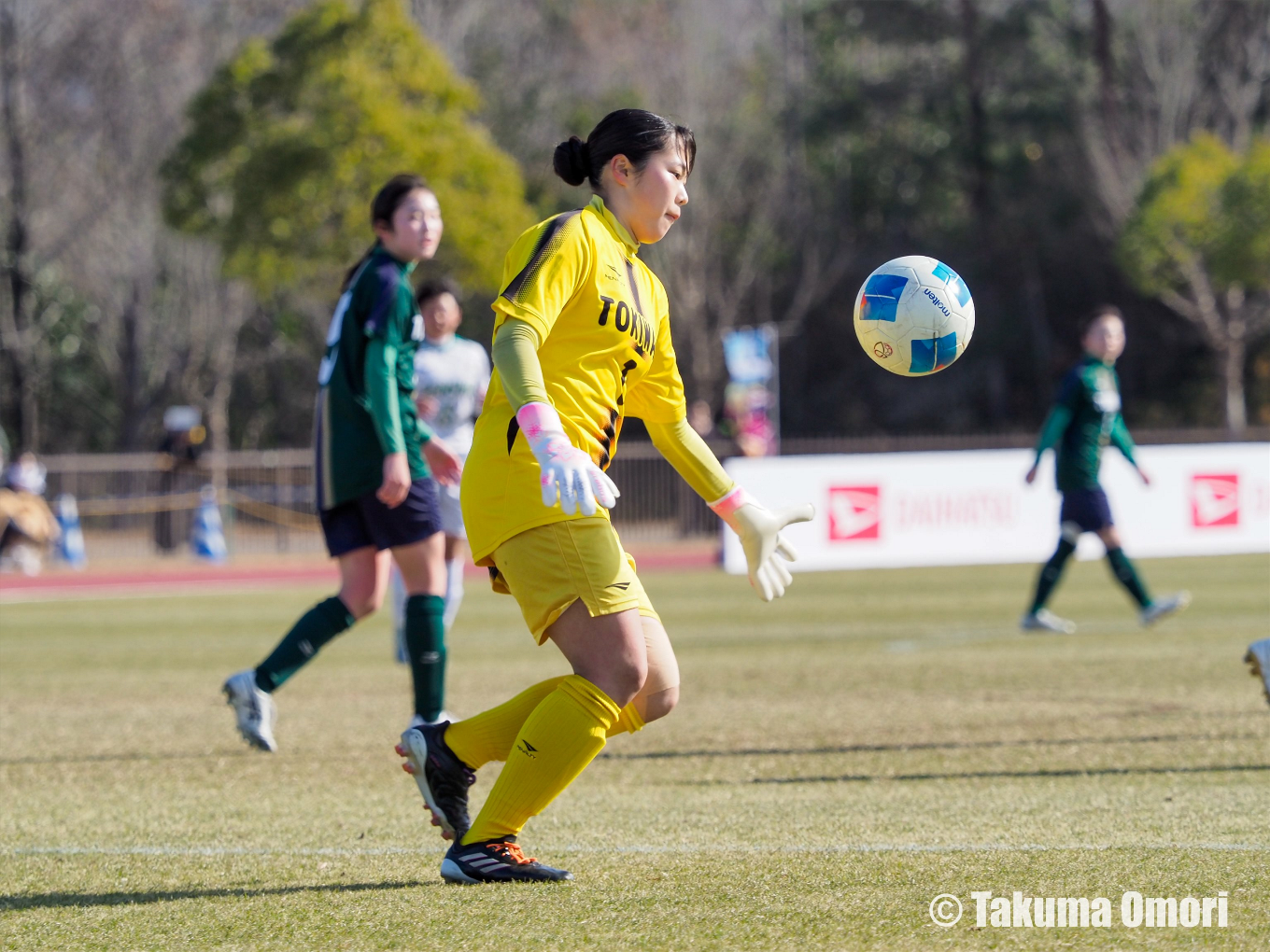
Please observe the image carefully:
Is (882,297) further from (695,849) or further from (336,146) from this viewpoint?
(336,146)

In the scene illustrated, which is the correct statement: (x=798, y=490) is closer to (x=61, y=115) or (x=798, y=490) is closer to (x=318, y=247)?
(x=318, y=247)

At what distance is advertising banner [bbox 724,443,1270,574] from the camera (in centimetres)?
1877

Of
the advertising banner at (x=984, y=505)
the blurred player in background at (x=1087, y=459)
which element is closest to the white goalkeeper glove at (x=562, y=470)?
the blurred player in background at (x=1087, y=459)

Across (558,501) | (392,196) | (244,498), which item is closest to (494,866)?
(558,501)

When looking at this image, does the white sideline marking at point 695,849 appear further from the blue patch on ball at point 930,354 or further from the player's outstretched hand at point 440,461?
the player's outstretched hand at point 440,461

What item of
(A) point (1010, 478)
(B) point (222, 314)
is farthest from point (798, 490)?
(B) point (222, 314)

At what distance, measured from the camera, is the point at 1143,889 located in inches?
155

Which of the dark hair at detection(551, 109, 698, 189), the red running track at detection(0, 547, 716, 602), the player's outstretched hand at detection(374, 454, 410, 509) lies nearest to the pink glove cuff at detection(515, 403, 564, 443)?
the dark hair at detection(551, 109, 698, 189)

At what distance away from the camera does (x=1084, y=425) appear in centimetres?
1124

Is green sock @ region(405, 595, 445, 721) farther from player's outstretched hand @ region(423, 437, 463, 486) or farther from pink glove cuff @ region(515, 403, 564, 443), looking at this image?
pink glove cuff @ region(515, 403, 564, 443)

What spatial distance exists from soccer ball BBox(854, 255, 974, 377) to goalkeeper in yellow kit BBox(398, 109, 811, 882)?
676 millimetres

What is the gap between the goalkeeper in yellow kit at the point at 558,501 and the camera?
3.97m

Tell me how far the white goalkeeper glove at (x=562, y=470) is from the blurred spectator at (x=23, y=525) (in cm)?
2100

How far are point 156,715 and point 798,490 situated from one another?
1153cm
